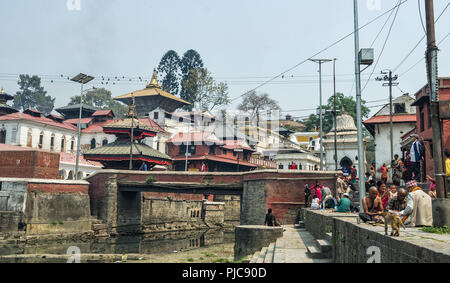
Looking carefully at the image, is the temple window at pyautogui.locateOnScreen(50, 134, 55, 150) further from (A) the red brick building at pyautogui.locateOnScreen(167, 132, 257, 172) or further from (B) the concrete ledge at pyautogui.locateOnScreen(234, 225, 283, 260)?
(B) the concrete ledge at pyautogui.locateOnScreen(234, 225, 283, 260)

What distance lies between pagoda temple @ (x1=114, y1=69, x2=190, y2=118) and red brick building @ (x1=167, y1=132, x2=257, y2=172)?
39.6ft

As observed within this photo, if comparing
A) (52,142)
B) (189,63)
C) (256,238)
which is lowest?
(256,238)

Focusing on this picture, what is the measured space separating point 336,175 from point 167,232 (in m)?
15.8

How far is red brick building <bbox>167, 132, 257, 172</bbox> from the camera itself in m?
44.8

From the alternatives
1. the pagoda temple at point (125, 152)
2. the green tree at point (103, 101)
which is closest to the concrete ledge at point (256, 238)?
the pagoda temple at point (125, 152)

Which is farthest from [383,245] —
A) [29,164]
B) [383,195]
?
[29,164]

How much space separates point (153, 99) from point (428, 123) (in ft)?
145

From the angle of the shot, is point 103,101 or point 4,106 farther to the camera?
point 103,101

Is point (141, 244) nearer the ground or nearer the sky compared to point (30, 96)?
nearer the ground

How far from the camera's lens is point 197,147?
4650 centimetres

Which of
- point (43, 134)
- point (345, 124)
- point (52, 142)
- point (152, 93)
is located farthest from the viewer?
point (152, 93)

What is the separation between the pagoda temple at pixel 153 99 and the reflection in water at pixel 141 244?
30519 mm

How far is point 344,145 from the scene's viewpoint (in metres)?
41.8

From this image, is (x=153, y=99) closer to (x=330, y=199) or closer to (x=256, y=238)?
(x=330, y=199)
